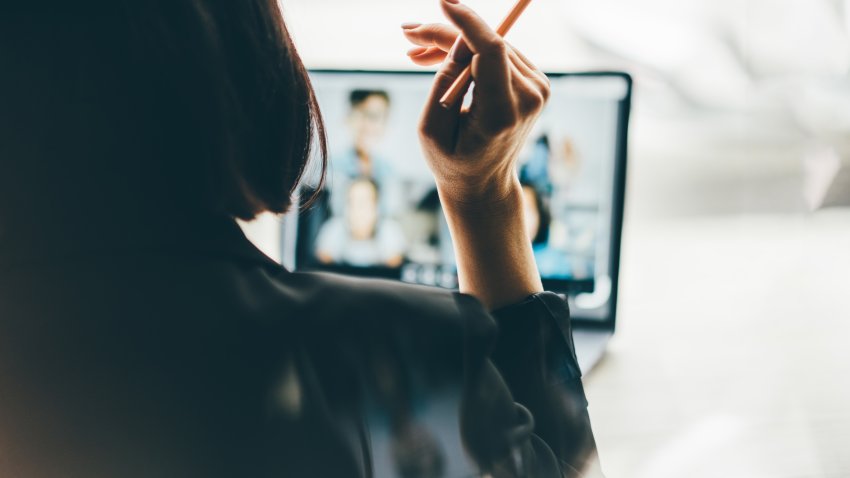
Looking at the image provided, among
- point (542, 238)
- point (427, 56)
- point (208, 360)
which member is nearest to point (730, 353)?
point (542, 238)

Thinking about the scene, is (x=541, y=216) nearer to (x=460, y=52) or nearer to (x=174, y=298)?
(x=460, y=52)

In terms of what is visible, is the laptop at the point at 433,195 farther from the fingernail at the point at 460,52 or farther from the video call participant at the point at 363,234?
the fingernail at the point at 460,52

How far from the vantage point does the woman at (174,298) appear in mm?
251

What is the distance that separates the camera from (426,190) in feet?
2.56

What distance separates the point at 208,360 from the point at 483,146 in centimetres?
19

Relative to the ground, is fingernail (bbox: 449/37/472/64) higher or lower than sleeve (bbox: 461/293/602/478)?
higher

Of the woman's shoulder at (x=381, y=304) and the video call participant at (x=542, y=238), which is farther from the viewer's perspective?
the video call participant at (x=542, y=238)

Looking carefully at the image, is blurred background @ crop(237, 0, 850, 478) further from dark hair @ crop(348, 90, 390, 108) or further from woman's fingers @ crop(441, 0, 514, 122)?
woman's fingers @ crop(441, 0, 514, 122)

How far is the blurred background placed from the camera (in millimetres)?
567

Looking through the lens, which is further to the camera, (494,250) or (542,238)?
(542,238)

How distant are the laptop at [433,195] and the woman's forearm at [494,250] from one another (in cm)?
28

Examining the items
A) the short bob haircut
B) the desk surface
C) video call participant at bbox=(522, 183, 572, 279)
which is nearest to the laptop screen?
video call participant at bbox=(522, 183, 572, 279)

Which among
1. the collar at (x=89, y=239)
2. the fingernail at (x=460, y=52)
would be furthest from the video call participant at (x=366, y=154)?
the collar at (x=89, y=239)

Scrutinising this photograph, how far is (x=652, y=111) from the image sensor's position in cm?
125
